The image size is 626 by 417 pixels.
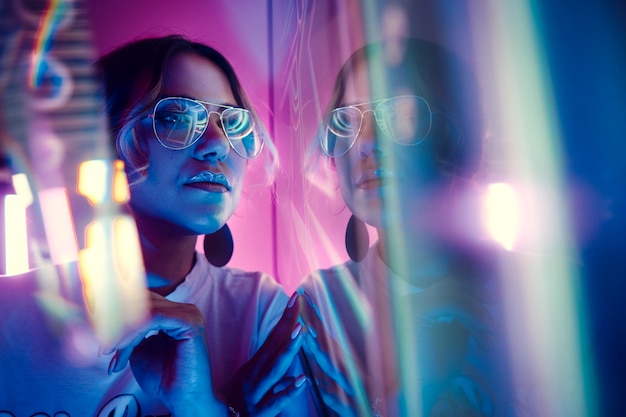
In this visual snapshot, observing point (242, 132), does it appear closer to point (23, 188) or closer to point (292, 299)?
point (292, 299)

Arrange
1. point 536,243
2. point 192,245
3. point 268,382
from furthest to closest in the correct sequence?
1. point 192,245
2. point 268,382
3. point 536,243

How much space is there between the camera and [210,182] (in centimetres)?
130

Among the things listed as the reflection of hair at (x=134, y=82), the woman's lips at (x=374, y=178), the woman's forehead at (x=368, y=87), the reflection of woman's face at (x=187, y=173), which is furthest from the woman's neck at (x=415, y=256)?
the reflection of hair at (x=134, y=82)

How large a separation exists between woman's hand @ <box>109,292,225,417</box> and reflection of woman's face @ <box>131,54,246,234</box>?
0.79ft

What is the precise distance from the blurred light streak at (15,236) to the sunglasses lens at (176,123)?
439 millimetres

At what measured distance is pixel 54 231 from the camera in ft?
4.22

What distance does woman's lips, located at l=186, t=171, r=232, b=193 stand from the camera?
1283mm

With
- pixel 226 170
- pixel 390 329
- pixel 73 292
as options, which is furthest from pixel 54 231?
pixel 390 329

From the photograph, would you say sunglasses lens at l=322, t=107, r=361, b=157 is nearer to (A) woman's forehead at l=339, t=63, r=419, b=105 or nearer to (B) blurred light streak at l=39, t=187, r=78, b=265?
(A) woman's forehead at l=339, t=63, r=419, b=105

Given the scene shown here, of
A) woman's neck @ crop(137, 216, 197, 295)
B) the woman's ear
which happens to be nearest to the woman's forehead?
the woman's ear

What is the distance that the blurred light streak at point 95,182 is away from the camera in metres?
1.29

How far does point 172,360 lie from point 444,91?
971mm

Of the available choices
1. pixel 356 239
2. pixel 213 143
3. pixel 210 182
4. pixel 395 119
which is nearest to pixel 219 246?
pixel 210 182

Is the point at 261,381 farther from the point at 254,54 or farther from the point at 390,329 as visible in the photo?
the point at 254,54
